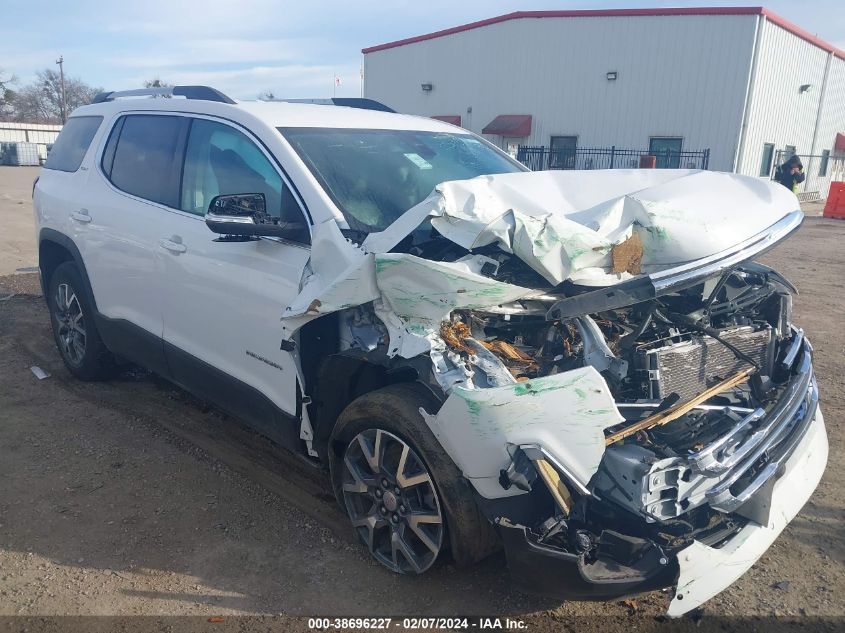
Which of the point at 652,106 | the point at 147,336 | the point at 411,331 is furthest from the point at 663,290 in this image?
the point at 652,106

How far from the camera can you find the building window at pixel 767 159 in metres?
24.3

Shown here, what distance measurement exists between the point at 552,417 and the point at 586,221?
3.04 ft

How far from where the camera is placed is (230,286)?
11.8 ft

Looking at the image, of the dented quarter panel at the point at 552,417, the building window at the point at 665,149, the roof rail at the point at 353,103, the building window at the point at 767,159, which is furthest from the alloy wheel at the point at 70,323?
the building window at the point at 767,159

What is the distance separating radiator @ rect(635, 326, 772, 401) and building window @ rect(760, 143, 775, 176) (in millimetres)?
23806

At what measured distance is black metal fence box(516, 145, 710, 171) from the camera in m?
22.0

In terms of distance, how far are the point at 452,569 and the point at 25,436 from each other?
3074 millimetres

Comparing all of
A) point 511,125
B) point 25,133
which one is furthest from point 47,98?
point 511,125

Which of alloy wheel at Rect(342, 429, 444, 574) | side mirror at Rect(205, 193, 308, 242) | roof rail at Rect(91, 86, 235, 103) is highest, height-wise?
roof rail at Rect(91, 86, 235, 103)

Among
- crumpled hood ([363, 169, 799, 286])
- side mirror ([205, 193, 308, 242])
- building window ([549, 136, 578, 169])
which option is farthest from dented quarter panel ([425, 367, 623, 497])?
building window ([549, 136, 578, 169])

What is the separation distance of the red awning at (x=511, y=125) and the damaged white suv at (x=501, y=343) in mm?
21998

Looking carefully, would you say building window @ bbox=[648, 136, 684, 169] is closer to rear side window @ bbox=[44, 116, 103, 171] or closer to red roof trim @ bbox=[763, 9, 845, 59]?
red roof trim @ bbox=[763, 9, 845, 59]

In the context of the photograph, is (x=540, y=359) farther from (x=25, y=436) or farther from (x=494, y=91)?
(x=494, y=91)

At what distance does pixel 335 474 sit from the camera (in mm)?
3316
